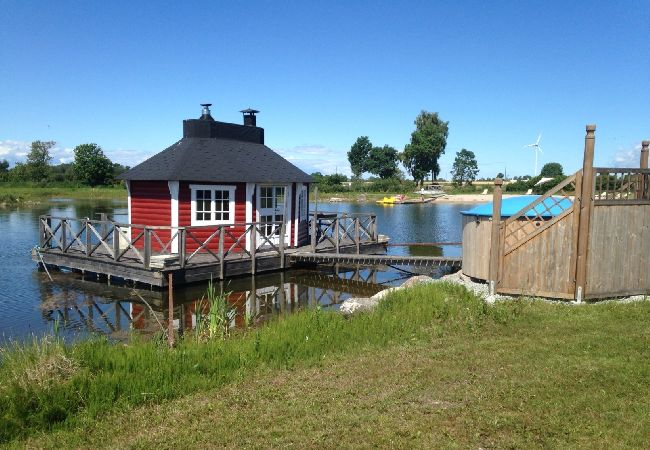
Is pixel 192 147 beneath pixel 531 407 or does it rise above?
above

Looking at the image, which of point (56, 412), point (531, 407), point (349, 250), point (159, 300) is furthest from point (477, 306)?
point (349, 250)

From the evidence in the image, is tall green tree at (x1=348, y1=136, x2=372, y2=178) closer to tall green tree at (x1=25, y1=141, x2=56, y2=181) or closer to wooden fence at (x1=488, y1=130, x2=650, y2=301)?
tall green tree at (x1=25, y1=141, x2=56, y2=181)

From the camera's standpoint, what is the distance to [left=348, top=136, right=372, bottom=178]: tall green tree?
104m

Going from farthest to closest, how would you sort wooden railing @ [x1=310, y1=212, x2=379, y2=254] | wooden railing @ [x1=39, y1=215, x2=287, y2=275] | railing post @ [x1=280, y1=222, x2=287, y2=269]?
1. wooden railing @ [x1=310, y1=212, x2=379, y2=254]
2. railing post @ [x1=280, y1=222, x2=287, y2=269]
3. wooden railing @ [x1=39, y1=215, x2=287, y2=275]

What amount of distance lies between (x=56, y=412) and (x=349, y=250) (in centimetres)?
1403

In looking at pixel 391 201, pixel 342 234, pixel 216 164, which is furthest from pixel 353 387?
pixel 391 201

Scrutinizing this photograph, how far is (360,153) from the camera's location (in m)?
105

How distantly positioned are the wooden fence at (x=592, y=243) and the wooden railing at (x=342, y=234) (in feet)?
26.4

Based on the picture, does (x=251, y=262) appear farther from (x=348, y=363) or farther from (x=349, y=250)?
(x=348, y=363)

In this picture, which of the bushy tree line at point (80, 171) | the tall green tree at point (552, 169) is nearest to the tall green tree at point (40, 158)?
the bushy tree line at point (80, 171)

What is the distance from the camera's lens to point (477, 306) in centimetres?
814

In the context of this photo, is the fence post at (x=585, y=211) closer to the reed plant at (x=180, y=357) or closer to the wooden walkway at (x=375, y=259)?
the reed plant at (x=180, y=357)

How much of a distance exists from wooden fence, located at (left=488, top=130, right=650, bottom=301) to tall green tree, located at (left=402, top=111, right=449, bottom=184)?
75.2 m

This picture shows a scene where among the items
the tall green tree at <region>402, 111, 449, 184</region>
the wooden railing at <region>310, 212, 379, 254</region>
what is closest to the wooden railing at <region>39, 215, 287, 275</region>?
the wooden railing at <region>310, 212, 379, 254</region>
